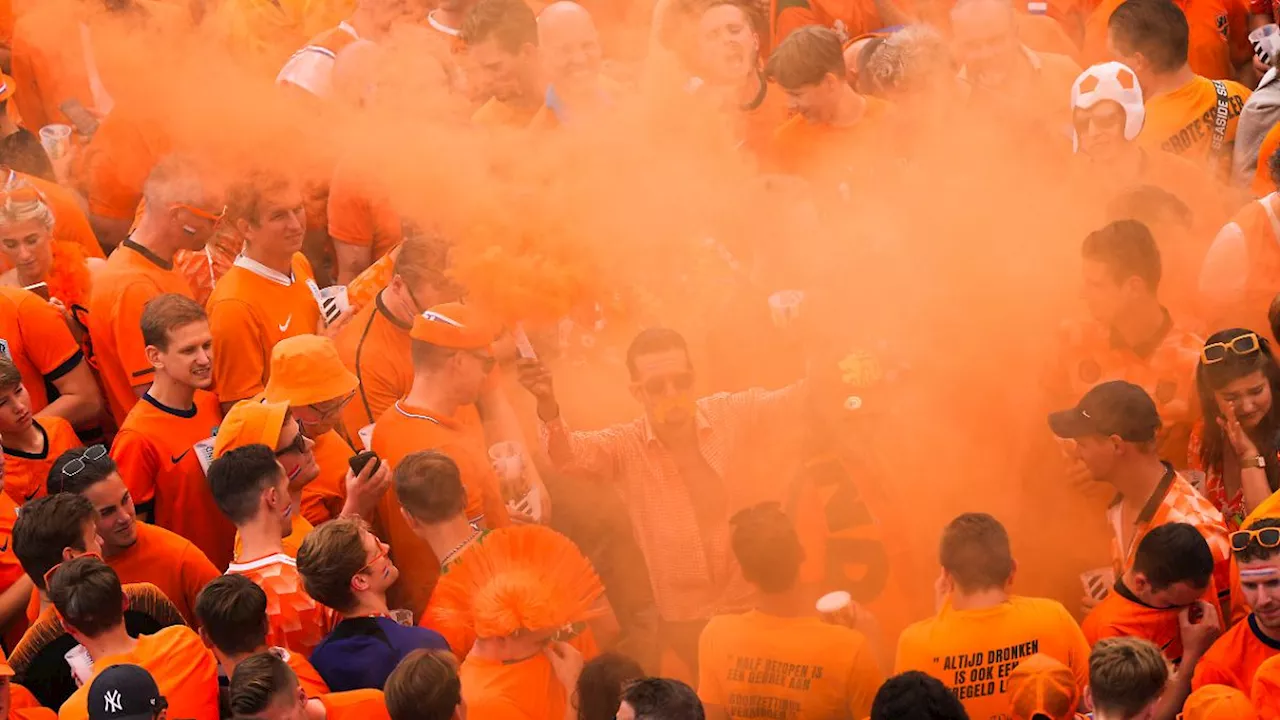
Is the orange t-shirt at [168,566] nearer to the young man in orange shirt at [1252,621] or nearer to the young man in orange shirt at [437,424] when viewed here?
the young man in orange shirt at [437,424]

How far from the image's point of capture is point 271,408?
5.29 metres

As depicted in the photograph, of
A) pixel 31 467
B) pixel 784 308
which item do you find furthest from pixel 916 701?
pixel 31 467

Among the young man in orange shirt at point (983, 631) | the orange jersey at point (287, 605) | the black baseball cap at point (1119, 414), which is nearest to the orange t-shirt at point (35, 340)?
the orange jersey at point (287, 605)

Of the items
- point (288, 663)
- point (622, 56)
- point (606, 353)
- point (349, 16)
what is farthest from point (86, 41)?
point (288, 663)

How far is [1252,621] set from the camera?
172 inches

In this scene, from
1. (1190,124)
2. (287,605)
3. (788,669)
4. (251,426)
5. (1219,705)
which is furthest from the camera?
(1190,124)

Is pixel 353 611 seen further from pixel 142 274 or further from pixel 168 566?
pixel 142 274

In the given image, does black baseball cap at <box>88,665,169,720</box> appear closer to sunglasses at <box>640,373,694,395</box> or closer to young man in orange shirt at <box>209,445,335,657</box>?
young man in orange shirt at <box>209,445,335,657</box>

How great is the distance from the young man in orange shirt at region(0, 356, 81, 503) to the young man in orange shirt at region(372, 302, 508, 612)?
112 centimetres

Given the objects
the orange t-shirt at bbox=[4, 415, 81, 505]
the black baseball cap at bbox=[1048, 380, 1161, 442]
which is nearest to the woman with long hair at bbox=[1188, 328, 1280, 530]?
the black baseball cap at bbox=[1048, 380, 1161, 442]

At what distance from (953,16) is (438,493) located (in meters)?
3.60

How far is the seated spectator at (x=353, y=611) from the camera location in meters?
4.58

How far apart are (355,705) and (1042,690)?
1839 mm

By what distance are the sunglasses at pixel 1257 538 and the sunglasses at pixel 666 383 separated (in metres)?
1.92
